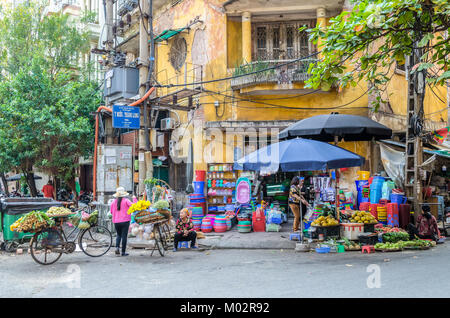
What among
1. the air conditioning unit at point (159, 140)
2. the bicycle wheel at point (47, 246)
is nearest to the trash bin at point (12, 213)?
the bicycle wheel at point (47, 246)

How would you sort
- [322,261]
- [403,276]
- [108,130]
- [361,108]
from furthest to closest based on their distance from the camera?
[108,130] → [361,108] → [322,261] → [403,276]

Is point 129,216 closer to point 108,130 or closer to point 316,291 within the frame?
point 316,291

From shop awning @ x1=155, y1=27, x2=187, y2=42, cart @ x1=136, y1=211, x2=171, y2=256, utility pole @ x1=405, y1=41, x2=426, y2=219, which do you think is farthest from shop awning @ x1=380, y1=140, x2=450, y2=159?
shop awning @ x1=155, y1=27, x2=187, y2=42

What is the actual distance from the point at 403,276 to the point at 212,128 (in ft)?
33.2

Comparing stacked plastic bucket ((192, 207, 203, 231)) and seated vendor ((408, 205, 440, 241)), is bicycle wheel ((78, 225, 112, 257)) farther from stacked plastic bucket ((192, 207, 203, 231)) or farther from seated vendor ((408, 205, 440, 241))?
seated vendor ((408, 205, 440, 241))

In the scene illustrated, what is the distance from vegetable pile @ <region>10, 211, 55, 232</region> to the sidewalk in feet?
14.0

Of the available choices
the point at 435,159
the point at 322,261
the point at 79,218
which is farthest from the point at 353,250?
Answer: the point at 79,218

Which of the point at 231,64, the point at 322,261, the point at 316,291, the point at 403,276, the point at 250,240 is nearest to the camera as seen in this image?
the point at 316,291

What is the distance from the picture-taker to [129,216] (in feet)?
34.5

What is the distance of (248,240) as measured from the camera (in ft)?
39.3

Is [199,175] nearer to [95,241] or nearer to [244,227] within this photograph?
[244,227]

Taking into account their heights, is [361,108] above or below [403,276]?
above

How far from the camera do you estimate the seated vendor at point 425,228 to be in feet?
36.1

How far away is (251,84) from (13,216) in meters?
8.99
